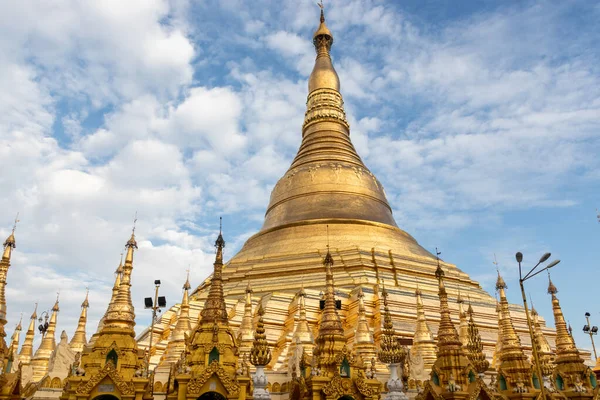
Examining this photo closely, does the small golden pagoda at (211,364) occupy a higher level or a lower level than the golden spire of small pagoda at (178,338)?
lower

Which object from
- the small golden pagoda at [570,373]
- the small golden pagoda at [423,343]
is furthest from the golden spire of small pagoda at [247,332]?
the small golden pagoda at [570,373]

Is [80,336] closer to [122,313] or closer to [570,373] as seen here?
[122,313]

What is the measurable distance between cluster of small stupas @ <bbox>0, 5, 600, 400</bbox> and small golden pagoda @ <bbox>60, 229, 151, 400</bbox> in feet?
0.10

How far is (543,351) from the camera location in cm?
2136

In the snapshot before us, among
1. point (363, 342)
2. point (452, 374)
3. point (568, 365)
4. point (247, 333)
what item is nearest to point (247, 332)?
point (247, 333)

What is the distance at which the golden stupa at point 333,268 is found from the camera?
894 inches

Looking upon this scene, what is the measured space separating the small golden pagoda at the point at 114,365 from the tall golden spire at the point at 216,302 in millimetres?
1982

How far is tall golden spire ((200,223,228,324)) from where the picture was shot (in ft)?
43.3

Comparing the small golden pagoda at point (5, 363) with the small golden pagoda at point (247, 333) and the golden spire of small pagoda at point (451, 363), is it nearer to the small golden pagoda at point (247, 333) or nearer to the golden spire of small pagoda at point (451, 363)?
the small golden pagoda at point (247, 333)

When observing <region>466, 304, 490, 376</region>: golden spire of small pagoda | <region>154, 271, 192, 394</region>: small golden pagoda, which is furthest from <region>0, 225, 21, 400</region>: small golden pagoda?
<region>466, 304, 490, 376</region>: golden spire of small pagoda

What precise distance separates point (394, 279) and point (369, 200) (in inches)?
334

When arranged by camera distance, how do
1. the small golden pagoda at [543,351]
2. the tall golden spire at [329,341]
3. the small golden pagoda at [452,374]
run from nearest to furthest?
the tall golden spire at [329,341] → the small golden pagoda at [452,374] → the small golden pagoda at [543,351]

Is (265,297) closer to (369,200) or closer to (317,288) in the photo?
(317,288)

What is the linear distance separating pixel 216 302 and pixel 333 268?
1554 centimetres
